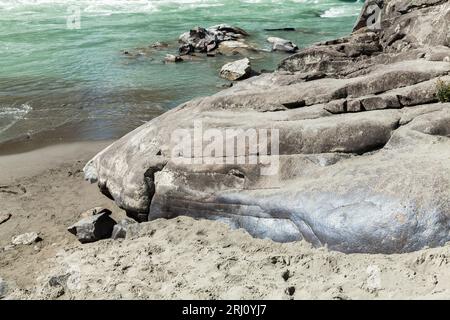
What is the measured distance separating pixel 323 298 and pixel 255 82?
25.5ft

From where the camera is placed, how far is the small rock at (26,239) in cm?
964

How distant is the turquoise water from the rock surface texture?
6469 mm

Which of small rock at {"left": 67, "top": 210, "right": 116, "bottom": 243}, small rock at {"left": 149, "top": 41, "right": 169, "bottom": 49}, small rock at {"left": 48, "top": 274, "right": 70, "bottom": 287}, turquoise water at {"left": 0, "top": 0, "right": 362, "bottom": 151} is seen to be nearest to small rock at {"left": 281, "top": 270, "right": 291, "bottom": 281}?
small rock at {"left": 48, "top": 274, "right": 70, "bottom": 287}

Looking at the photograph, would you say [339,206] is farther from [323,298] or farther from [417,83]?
[417,83]

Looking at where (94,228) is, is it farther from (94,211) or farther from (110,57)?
(110,57)

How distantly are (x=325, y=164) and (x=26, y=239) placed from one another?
5.86 metres

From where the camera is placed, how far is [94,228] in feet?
30.4

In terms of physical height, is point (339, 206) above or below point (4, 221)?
above

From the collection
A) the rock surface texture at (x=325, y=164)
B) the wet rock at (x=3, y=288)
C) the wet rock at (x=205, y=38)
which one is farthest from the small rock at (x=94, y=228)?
the wet rock at (x=205, y=38)

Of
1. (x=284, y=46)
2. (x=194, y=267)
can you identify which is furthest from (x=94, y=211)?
(x=284, y=46)

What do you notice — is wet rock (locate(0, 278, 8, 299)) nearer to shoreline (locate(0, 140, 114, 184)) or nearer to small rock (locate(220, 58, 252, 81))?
shoreline (locate(0, 140, 114, 184))

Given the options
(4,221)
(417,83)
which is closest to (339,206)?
(417,83)

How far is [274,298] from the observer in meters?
6.20
